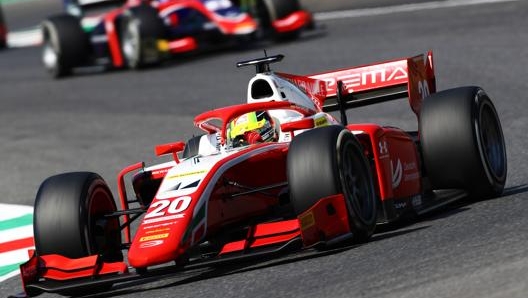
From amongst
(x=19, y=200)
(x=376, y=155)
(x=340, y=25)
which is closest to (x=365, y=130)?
(x=376, y=155)

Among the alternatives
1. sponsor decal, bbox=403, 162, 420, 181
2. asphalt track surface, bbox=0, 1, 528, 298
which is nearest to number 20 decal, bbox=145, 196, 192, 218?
asphalt track surface, bbox=0, 1, 528, 298

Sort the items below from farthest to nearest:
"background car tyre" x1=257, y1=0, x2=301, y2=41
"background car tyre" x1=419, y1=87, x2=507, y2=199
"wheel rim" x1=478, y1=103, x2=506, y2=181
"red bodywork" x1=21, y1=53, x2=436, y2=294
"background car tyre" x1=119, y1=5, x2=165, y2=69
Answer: "background car tyre" x1=257, y1=0, x2=301, y2=41
"background car tyre" x1=119, y1=5, x2=165, y2=69
"wheel rim" x1=478, y1=103, x2=506, y2=181
"background car tyre" x1=419, y1=87, x2=507, y2=199
"red bodywork" x1=21, y1=53, x2=436, y2=294

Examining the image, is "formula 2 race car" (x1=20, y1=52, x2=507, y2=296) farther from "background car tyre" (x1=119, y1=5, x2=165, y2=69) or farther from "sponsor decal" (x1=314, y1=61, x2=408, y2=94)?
"background car tyre" (x1=119, y1=5, x2=165, y2=69)

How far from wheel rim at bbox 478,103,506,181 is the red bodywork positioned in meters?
0.49

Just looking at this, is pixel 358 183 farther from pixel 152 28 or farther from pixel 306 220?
pixel 152 28

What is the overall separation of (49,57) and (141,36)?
8.17 feet

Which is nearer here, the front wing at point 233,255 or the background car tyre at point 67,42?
the front wing at point 233,255

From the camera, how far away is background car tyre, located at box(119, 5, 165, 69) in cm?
1922

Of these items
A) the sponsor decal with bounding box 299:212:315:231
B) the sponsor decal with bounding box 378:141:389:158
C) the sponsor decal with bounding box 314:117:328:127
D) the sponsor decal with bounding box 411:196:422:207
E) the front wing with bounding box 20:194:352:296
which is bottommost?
the sponsor decal with bounding box 411:196:422:207

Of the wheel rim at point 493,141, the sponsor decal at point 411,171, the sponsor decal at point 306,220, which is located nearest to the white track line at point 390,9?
the wheel rim at point 493,141

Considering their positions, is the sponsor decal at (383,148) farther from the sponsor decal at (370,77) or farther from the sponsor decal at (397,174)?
the sponsor decal at (370,77)

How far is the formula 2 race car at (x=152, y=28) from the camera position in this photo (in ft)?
63.8

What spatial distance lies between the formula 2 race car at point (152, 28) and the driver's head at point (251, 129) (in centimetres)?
1091

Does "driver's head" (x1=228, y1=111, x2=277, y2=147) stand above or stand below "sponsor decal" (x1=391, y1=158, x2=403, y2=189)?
above
